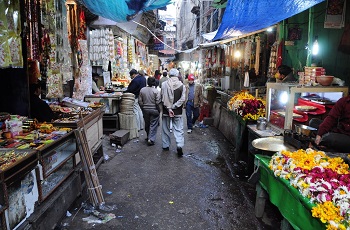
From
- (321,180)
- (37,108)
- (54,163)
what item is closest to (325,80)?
(321,180)

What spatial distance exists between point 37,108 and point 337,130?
5.58 meters

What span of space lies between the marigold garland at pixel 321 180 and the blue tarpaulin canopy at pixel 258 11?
2931 millimetres

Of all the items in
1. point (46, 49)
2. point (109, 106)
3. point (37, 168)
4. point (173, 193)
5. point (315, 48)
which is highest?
point (315, 48)

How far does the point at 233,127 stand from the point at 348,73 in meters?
3.80

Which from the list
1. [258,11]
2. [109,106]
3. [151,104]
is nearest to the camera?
[258,11]

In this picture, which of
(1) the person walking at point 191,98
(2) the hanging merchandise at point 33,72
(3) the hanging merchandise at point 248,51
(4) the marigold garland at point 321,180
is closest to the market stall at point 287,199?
(4) the marigold garland at point 321,180

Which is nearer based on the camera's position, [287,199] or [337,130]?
[287,199]

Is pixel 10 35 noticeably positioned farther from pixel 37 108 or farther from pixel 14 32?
pixel 37 108

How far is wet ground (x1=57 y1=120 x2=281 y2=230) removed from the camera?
457cm

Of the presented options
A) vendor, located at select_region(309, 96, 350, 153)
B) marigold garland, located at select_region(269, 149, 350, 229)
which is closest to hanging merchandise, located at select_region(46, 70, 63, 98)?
marigold garland, located at select_region(269, 149, 350, 229)

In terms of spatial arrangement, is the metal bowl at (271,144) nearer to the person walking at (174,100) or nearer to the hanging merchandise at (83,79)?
the person walking at (174,100)

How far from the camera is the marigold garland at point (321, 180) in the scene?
269 cm

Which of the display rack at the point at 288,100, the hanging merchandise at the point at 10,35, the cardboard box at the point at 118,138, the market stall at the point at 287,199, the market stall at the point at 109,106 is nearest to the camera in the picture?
the market stall at the point at 287,199

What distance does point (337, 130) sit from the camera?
479 centimetres
